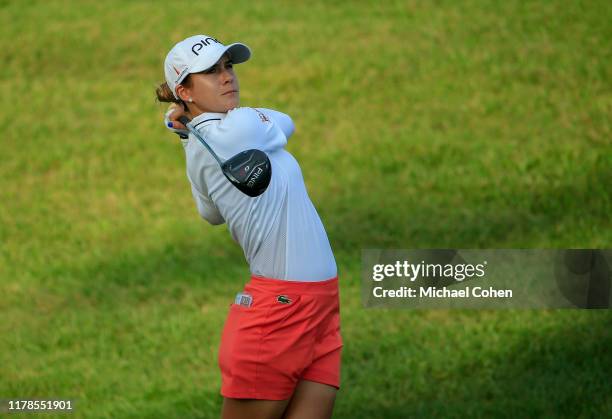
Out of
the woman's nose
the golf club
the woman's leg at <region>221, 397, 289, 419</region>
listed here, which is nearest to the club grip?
the woman's nose

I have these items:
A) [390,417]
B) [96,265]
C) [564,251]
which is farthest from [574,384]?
[96,265]

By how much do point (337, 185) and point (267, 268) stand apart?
21.7 feet

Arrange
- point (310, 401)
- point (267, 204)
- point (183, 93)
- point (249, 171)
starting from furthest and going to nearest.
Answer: point (183, 93) → point (310, 401) → point (267, 204) → point (249, 171)

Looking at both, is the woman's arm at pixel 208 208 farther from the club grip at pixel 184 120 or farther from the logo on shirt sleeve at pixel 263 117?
the logo on shirt sleeve at pixel 263 117

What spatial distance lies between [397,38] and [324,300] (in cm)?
972

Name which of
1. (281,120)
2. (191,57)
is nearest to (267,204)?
(281,120)

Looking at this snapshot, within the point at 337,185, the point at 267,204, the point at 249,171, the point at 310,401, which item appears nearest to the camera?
the point at 249,171

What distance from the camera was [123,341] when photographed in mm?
8992

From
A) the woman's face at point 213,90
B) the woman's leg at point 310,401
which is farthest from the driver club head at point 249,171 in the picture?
the woman's leg at point 310,401

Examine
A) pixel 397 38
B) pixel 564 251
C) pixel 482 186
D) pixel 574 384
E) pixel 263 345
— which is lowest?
pixel 263 345

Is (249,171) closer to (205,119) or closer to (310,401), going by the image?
(205,119)

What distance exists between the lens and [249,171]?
4.83 metres

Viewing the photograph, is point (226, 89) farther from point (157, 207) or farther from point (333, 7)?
point (333, 7)

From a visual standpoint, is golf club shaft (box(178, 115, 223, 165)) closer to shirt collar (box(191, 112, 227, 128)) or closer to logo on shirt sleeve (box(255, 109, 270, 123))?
shirt collar (box(191, 112, 227, 128))
